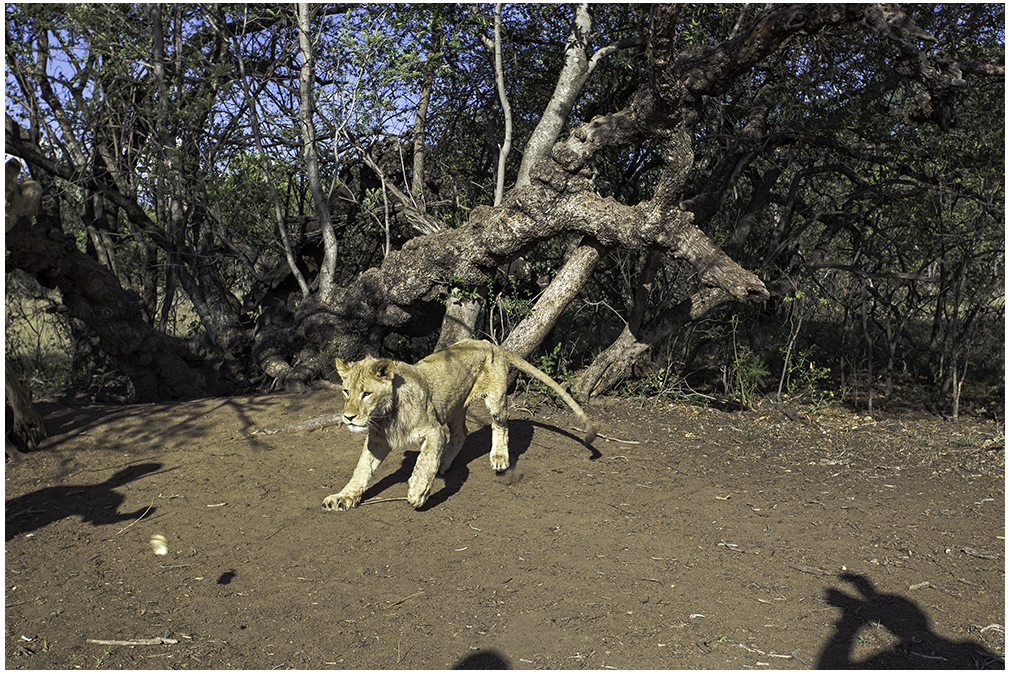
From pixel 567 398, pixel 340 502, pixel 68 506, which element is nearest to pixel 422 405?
pixel 340 502

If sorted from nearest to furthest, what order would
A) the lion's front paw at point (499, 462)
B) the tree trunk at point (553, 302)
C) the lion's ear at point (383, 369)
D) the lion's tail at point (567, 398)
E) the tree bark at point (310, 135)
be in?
the lion's ear at point (383, 369)
the lion's front paw at point (499, 462)
the lion's tail at point (567, 398)
the tree trunk at point (553, 302)
the tree bark at point (310, 135)

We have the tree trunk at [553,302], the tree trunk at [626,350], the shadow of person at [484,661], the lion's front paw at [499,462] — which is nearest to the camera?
the shadow of person at [484,661]

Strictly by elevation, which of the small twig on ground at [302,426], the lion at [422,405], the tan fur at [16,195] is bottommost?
the small twig on ground at [302,426]

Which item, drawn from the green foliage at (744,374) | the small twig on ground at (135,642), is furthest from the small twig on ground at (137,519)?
the green foliage at (744,374)

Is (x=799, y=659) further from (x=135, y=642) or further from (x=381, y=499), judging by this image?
(x=135, y=642)

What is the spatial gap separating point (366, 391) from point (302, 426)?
206 cm

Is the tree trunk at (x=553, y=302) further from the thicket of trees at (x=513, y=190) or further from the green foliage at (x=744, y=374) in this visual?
the green foliage at (x=744, y=374)

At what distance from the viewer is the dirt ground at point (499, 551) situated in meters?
3.56

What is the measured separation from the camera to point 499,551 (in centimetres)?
454

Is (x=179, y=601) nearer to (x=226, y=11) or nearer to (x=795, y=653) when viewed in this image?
(x=795, y=653)

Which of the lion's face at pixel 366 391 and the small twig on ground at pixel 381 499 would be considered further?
the small twig on ground at pixel 381 499

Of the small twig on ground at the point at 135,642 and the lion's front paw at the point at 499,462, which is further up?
the small twig on ground at the point at 135,642

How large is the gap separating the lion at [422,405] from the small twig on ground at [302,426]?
115 centimetres

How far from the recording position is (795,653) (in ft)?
11.5
